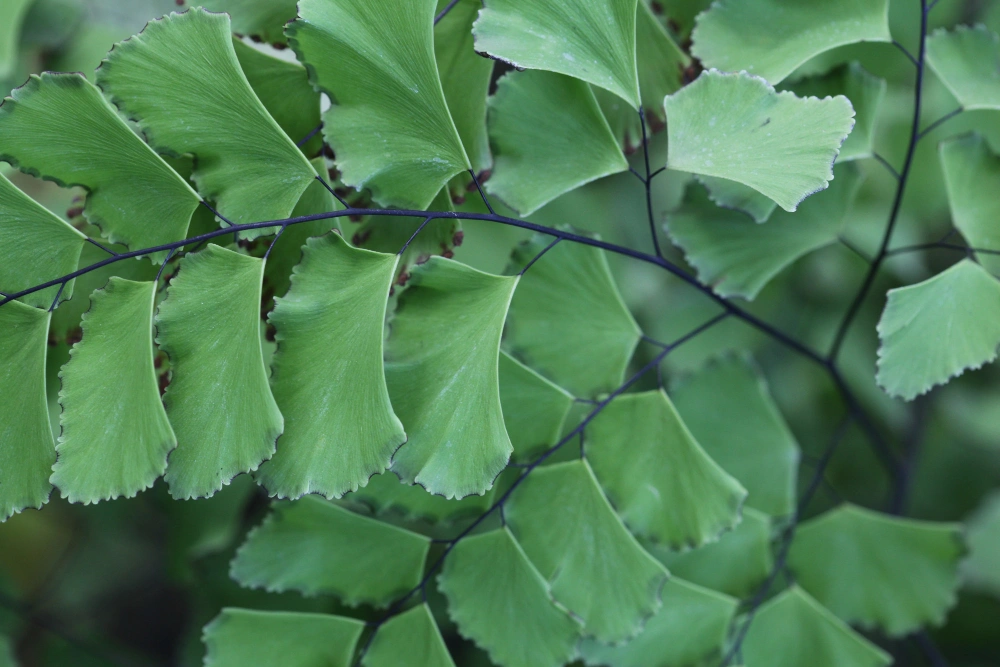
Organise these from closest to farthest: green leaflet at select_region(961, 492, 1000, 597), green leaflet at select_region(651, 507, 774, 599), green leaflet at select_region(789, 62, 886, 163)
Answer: green leaflet at select_region(789, 62, 886, 163) → green leaflet at select_region(651, 507, 774, 599) → green leaflet at select_region(961, 492, 1000, 597)

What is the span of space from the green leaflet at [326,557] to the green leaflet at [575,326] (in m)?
0.16

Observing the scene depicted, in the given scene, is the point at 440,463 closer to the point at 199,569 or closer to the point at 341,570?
the point at 341,570

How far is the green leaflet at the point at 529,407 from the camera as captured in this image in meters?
0.46

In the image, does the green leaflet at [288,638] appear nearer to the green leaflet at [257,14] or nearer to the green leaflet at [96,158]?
the green leaflet at [96,158]

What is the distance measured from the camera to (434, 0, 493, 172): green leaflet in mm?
441

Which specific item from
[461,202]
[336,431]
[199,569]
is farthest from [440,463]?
[199,569]

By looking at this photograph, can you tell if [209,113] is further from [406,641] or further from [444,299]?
[406,641]

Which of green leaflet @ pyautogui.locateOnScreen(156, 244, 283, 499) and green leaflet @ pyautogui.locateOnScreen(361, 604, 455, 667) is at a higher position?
green leaflet @ pyautogui.locateOnScreen(156, 244, 283, 499)

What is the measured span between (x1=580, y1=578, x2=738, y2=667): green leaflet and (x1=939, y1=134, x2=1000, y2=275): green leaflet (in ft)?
1.02

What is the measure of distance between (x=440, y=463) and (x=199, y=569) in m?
0.47

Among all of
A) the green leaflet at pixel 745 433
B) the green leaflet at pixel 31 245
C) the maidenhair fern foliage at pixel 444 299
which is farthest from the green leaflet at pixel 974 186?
the green leaflet at pixel 31 245

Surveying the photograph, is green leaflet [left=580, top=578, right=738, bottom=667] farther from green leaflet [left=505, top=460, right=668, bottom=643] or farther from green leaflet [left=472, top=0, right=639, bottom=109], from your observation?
green leaflet [left=472, top=0, right=639, bottom=109]

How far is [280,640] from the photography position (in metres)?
0.49

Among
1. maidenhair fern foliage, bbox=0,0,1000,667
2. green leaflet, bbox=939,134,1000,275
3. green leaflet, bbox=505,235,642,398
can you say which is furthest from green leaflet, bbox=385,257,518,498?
green leaflet, bbox=939,134,1000,275
